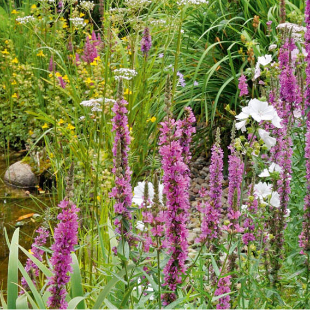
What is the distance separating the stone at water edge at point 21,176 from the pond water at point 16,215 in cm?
6

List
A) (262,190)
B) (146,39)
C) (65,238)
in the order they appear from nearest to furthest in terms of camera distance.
Answer: (65,238)
(262,190)
(146,39)

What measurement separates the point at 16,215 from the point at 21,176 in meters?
0.62

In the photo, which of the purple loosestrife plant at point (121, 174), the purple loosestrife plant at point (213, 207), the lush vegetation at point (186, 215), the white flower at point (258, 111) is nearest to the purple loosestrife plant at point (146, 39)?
the lush vegetation at point (186, 215)

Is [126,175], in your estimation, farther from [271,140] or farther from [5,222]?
[5,222]

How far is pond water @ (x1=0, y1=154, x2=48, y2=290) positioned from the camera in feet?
13.0

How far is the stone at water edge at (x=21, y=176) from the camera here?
490 centimetres

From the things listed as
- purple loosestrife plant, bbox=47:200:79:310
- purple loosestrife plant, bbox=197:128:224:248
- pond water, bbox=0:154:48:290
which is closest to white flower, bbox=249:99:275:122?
purple loosestrife plant, bbox=197:128:224:248

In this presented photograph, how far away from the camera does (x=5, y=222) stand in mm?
4266

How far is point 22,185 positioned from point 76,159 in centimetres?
92

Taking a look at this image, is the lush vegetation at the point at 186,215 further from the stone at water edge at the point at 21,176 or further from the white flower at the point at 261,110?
the stone at water edge at the point at 21,176

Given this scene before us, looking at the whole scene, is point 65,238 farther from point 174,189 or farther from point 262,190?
point 262,190

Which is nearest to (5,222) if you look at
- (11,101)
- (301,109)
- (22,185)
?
(22,185)

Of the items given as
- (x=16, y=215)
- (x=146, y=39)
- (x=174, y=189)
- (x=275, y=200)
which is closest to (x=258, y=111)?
(x=275, y=200)

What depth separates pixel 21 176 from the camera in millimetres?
4918
